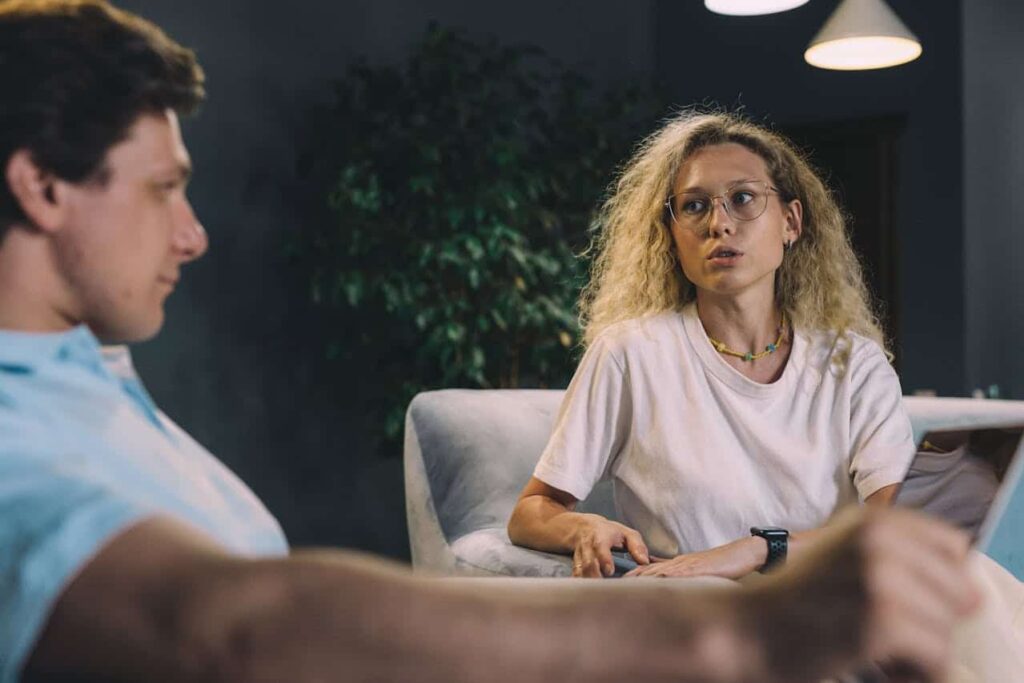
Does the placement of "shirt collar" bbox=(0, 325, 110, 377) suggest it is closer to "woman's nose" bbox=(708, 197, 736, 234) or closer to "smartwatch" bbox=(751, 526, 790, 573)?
"smartwatch" bbox=(751, 526, 790, 573)

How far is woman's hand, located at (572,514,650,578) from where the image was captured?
1.51 metres

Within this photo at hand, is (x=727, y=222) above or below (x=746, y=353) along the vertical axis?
above

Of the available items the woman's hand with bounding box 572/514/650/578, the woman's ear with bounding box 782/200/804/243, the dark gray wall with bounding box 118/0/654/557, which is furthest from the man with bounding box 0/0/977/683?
the dark gray wall with bounding box 118/0/654/557

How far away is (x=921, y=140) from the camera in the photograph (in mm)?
5070

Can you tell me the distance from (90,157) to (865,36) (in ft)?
11.5

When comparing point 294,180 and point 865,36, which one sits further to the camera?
point 294,180

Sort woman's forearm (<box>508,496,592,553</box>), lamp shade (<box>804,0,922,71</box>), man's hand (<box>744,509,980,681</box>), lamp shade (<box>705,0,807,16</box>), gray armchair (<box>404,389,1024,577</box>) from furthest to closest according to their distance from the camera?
lamp shade (<box>804,0,922,71</box>)
lamp shade (<box>705,0,807,16</box>)
gray armchair (<box>404,389,1024,577</box>)
woman's forearm (<box>508,496,592,553</box>)
man's hand (<box>744,509,980,681</box>)

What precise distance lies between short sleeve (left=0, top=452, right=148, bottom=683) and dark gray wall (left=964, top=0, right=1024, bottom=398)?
4957mm

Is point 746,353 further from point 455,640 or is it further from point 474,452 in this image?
point 455,640

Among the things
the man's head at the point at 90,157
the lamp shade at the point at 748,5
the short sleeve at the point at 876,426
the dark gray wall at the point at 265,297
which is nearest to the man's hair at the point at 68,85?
the man's head at the point at 90,157

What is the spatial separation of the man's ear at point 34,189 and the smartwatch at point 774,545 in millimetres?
1237

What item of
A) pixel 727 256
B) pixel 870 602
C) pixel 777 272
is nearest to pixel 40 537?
pixel 870 602

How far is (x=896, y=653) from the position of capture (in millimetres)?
339

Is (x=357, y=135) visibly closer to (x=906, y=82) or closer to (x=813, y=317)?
(x=813, y=317)
